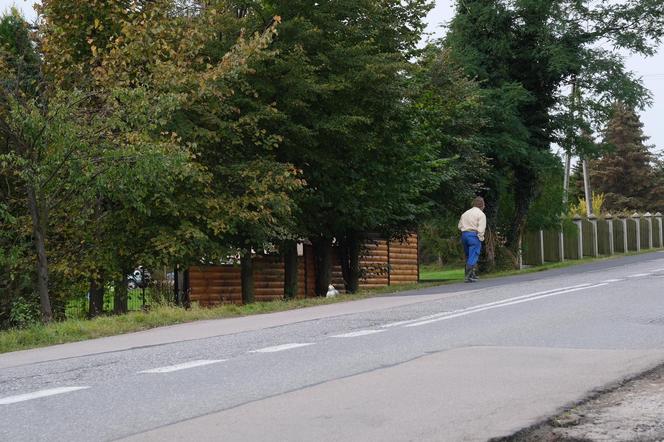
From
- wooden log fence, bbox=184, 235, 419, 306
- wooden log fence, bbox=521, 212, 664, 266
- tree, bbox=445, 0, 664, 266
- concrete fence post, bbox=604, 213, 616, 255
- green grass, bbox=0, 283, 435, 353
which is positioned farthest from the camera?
concrete fence post, bbox=604, 213, 616, 255

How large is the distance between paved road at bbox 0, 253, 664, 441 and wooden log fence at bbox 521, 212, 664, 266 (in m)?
32.5

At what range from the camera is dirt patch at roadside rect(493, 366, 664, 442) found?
6.11 m

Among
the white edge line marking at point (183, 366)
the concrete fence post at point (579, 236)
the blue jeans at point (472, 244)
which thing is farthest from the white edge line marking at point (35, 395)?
the concrete fence post at point (579, 236)

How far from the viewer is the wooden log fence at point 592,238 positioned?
154 feet

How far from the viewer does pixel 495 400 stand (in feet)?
23.4

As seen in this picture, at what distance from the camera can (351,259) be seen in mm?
31031

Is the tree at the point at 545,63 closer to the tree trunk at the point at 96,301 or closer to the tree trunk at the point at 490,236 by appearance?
the tree trunk at the point at 490,236

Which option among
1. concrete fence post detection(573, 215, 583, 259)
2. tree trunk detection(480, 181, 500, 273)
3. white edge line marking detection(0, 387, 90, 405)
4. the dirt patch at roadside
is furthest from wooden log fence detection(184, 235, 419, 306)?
the dirt patch at roadside

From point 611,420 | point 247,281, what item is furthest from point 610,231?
point 611,420

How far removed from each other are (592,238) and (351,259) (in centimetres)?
2231

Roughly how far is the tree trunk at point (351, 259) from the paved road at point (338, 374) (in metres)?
15.9

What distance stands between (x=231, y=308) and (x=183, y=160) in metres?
2.50

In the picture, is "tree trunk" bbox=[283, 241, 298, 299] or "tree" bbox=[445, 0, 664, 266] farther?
"tree" bbox=[445, 0, 664, 266]

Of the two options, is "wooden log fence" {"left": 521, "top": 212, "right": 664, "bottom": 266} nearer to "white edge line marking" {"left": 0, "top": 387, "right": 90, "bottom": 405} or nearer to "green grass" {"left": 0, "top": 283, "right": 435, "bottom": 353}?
"green grass" {"left": 0, "top": 283, "right": 435, "bottom": 353}
